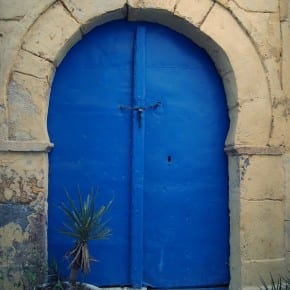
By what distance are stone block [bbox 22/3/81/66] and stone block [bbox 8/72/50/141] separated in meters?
0.24

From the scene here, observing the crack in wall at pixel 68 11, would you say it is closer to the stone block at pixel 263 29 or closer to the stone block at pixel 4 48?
the stone block at pixel 4 48

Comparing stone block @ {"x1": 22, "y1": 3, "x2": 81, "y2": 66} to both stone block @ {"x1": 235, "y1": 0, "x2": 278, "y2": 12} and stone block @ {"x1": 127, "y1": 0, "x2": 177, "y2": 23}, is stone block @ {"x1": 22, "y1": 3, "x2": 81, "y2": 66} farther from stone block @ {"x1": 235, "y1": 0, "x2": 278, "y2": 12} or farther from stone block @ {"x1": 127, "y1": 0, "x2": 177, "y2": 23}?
stone block @ {"x1": 235, "y1": 0, "x2": 278, "y2": 12}

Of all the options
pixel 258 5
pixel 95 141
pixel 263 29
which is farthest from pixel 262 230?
pixel 258 5

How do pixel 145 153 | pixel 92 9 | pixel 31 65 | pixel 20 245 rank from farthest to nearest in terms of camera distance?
pixel 145 153
pixel 92 9
pixel 31 65
pixel 20 245

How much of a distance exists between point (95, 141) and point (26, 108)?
68cm

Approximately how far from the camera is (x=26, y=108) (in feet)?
11.6

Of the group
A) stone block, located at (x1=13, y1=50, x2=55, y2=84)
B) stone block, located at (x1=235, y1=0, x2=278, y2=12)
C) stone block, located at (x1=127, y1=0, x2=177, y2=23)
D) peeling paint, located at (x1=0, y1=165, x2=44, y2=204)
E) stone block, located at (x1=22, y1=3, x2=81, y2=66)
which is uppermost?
stone block, located at (x1=235, y1=0, x2=278, y2=12)

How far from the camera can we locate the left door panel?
3.84 metres

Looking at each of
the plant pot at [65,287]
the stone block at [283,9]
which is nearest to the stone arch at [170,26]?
the stone block at [283,9]

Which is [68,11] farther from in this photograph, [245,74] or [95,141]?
[245,74]

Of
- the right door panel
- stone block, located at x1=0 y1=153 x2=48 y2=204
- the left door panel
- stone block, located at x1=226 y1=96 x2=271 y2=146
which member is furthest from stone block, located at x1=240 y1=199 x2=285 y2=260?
stone block, located at x1=0 y1=153 x2=48 y2=204

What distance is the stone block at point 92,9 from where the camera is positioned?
3666mm

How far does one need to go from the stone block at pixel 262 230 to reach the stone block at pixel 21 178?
1734 millimetres

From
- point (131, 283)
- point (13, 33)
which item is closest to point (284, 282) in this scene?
point (131, 283)
